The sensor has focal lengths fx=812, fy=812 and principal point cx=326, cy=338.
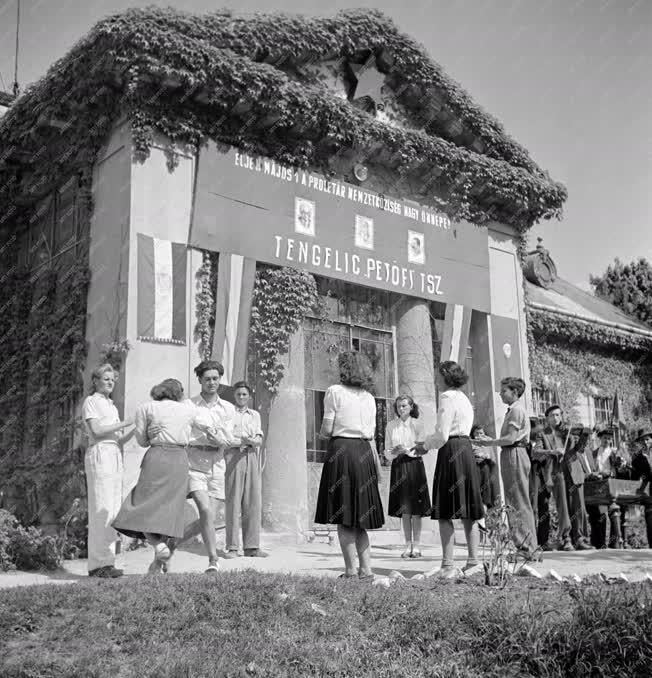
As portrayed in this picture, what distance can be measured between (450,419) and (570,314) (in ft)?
45.6

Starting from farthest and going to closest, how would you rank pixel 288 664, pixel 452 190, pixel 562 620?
1. pixel 452 190
2. pixel 562 620
3. pixel 288 664

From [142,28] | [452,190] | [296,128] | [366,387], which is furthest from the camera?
[452,190]

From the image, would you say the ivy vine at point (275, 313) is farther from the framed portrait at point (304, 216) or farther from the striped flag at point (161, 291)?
the striped flag at point (161, 291)

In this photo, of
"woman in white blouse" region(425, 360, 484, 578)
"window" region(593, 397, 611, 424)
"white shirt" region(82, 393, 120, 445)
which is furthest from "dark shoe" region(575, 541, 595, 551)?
"window" region(593, 397, 611, 424)

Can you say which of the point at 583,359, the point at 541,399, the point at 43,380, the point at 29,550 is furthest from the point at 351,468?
the point at 583,359

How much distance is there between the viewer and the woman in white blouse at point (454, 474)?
23.0ft

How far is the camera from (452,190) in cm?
1578

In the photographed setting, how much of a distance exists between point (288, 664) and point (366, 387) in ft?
8.71

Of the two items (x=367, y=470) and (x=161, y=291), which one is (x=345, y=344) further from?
(x=367, y=470)

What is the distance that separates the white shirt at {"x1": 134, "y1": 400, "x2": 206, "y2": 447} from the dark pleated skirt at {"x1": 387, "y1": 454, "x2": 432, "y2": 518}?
11.0ft

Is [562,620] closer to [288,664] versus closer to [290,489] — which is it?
[288,664]

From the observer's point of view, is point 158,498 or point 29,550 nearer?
point 158,498

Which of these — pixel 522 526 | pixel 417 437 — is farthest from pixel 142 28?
pixel 522 526

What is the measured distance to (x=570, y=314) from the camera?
65.8 ft
